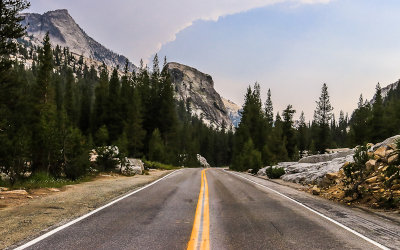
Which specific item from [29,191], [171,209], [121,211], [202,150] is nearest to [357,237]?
[171,209]

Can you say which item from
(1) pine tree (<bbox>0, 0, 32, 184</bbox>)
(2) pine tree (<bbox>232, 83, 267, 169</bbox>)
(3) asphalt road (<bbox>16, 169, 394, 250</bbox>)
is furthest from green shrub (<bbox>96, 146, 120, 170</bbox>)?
(2) pine tree (<bbox>232, 83, 267, 169</bbox>)

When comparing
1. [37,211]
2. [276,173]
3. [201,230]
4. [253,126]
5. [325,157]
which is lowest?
[37,211]

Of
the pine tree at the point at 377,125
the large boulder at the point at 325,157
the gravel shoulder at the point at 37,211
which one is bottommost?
the gravel shoulder at the point at 37,211

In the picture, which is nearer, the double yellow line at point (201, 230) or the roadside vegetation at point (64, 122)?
the double yellow line at point (201, 230)

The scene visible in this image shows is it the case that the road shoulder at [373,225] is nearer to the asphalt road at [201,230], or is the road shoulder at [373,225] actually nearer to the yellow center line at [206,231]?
the asphalt road at [201,230]

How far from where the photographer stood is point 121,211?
8523 mm

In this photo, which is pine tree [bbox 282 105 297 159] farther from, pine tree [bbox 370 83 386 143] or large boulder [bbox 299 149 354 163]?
large boulder [bbox 299 149 354 163]

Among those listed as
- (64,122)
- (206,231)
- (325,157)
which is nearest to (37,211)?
(206,231)

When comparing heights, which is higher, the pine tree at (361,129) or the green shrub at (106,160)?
the pine tree at (361,129)

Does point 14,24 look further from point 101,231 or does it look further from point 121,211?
point 101,231

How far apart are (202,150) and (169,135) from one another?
206 feet

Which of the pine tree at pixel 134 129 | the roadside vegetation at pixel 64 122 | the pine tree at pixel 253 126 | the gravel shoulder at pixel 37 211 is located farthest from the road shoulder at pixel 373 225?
A: the pine tree at pixel 253 126

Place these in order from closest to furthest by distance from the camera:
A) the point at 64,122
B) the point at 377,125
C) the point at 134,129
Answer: the point at 64,122, the point at 134,129, the point at 377,125

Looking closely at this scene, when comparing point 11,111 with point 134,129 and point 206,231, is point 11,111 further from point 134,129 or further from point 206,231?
point 206,231
